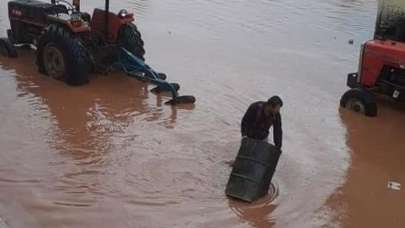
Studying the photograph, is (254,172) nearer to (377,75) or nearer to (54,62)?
(377,75)

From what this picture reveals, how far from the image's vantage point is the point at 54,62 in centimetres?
1070

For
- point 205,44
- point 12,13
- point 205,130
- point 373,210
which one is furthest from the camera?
point 205,44

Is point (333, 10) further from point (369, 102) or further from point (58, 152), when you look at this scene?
point (58, 152)

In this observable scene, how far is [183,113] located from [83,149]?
216cm

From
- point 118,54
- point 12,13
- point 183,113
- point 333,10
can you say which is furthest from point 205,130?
point 333,10

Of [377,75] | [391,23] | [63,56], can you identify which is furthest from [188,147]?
[391,23]

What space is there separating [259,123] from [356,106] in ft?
12.6

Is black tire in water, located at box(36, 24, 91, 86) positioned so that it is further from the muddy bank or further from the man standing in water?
the muddy bank

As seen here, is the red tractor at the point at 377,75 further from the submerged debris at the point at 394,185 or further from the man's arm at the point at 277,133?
the man's arm at the point at 277,133

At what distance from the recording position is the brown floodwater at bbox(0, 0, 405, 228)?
21.6 ft

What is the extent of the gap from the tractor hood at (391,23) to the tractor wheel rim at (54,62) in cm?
585

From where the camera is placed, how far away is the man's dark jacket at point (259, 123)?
23.5 feet

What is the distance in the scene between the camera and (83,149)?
25.9 ft

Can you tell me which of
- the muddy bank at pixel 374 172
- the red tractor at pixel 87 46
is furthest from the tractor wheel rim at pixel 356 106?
the red tractor at pixel 87 46
